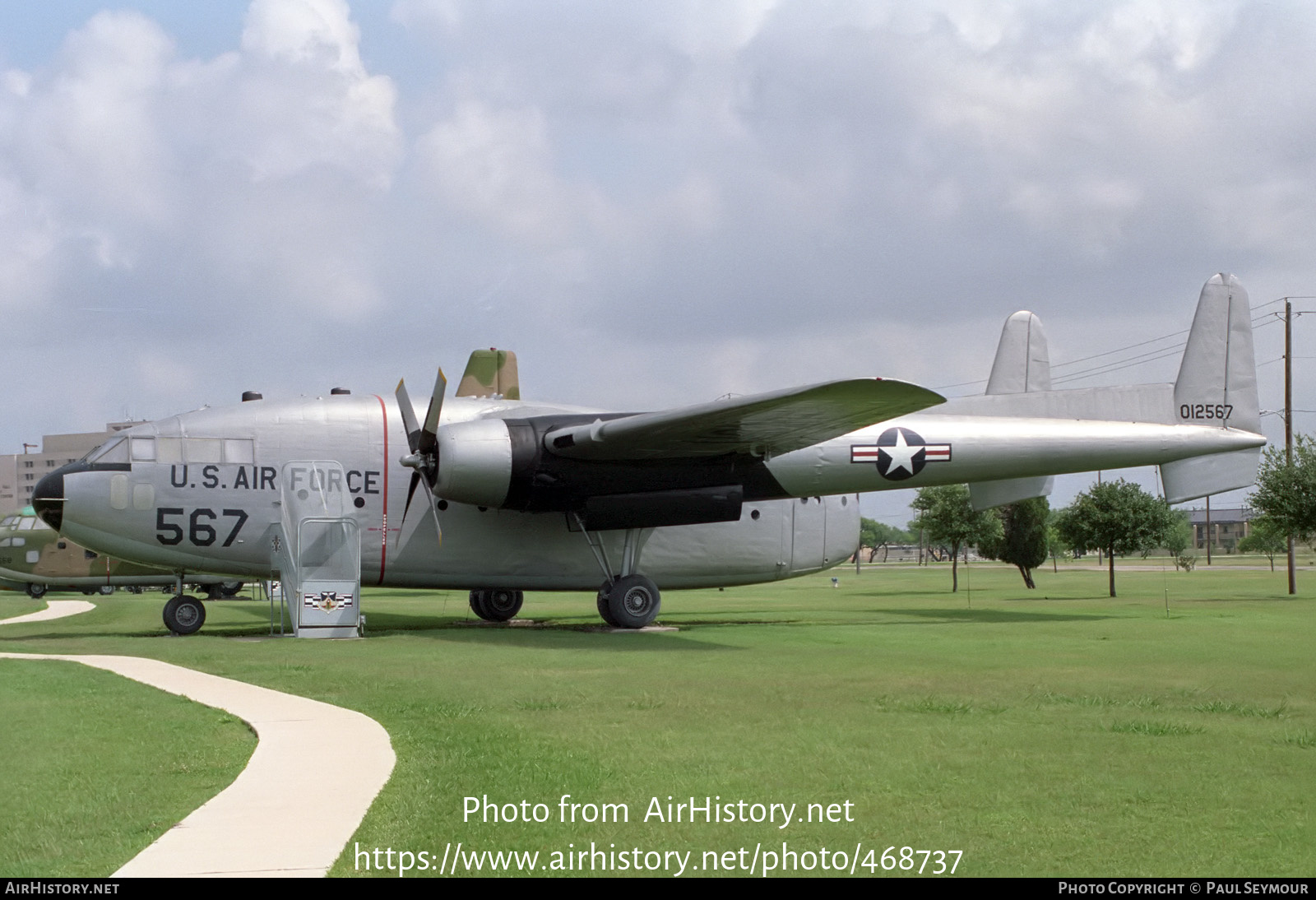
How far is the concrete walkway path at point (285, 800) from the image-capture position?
572 cm

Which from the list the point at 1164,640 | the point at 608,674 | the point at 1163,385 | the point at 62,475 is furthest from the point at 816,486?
the point at 62,475

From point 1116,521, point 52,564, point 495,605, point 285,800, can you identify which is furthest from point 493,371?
point 1116,521

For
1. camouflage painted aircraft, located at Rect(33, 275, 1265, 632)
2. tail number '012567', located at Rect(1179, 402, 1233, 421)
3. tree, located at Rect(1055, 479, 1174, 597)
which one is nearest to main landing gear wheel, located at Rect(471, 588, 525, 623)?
camouflage painted aircraft, located at Rect(33, 275, 1265, 632)

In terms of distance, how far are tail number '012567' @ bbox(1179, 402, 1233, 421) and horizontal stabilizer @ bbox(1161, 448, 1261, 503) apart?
91 centimetres

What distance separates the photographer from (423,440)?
21.2 m

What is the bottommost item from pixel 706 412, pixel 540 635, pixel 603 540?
pixel 540 635

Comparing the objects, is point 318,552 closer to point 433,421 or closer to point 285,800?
point 433,421

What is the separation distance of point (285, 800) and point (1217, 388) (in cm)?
2604

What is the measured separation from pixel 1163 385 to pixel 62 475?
23420 mm

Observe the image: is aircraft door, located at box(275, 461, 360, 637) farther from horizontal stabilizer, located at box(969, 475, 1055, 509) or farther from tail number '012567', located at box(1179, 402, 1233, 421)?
tail number '012567', located at box(1179, 402, 1233, 421)

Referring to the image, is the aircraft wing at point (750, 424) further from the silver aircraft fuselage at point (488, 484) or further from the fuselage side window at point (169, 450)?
the fuselage side window at point (169, 450)

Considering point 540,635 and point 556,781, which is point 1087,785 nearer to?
point 556,781

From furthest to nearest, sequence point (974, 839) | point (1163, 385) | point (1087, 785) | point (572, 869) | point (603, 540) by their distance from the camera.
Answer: point (1163, 385), point (603, 540), point (1087, 785), point (974, 839), point (572, 869)

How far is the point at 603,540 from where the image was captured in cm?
2431
